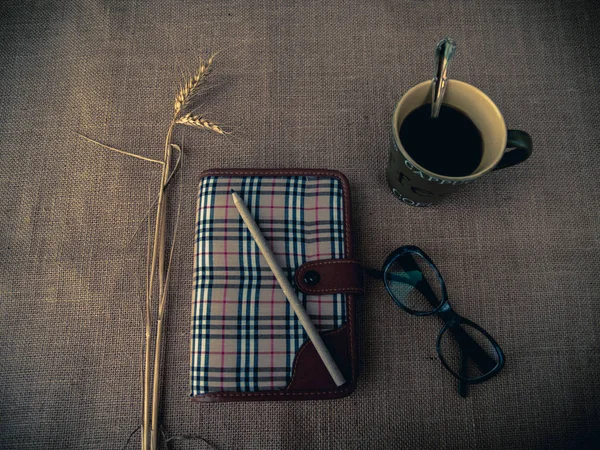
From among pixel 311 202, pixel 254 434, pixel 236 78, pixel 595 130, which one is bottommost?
pixel 254 434

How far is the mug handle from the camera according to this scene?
46 centimetres

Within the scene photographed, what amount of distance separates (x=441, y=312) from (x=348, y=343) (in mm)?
153

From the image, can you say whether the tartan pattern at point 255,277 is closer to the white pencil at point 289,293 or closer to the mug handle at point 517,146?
the white pencil at point 289,293

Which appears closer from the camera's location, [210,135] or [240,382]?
[240,382]

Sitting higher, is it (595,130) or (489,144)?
(595,130)

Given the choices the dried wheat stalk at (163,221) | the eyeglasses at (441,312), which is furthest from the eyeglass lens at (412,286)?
the dried wheat stalk at (163,221)

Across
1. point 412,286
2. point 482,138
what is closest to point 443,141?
point 482,138

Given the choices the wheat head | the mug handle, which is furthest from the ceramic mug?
the wheat head

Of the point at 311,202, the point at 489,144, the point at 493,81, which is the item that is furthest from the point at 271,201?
the point at 493,81

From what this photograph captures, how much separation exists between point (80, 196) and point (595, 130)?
870 mm

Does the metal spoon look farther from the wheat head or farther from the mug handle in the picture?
the wheat head

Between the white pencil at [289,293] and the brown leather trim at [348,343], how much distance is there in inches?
1.0

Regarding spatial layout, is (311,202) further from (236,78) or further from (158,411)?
(158,411)

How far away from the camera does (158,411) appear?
0.58 m
